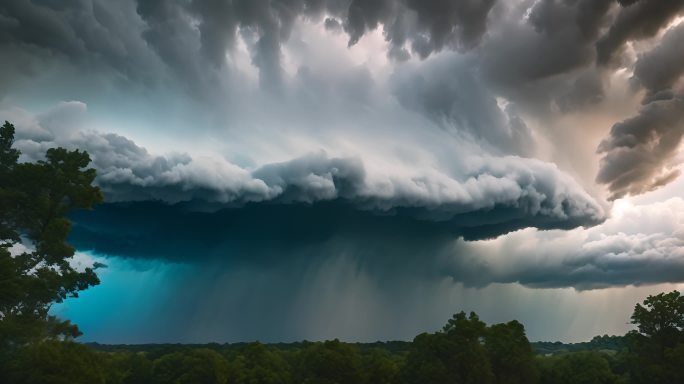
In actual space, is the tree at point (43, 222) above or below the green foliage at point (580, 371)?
above

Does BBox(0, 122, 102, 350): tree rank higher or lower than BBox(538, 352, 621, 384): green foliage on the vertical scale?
higher

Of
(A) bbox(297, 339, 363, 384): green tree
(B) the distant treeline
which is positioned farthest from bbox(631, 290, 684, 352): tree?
(A) bbox(297, 339, 363, 384): green tree

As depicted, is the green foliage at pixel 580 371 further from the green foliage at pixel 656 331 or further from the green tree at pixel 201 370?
the green tree at pixel 201 370

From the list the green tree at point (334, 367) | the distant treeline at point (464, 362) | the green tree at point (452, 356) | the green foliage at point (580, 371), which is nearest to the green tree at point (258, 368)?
the distant treeline at point (464, 362)

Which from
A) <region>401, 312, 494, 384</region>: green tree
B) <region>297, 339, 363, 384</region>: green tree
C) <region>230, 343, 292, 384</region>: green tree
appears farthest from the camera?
<region>230, 343, 292, 384</region>: green tree

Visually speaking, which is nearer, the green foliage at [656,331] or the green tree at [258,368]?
the green foliage at [656,331]

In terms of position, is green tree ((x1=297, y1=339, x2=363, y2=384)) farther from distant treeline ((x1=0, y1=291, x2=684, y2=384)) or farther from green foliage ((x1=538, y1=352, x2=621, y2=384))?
green foliage ((x1=538, y1=352, x2=621, y2=384))

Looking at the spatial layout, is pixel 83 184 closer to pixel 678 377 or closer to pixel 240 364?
pixel 240 364

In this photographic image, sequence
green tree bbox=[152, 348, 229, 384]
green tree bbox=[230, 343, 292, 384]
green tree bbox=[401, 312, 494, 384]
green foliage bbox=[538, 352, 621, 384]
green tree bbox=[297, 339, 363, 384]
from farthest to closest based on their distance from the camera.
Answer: green foliage bbox=[538, 352, 621, 384]
green tree bbox=[230, 343, 292, 384]
green tree bbox=[152, 348, 229, 384]
green tree bbox=[297, 339, 363, 384]
green tree bbox=[401, 312, 494, 384]
